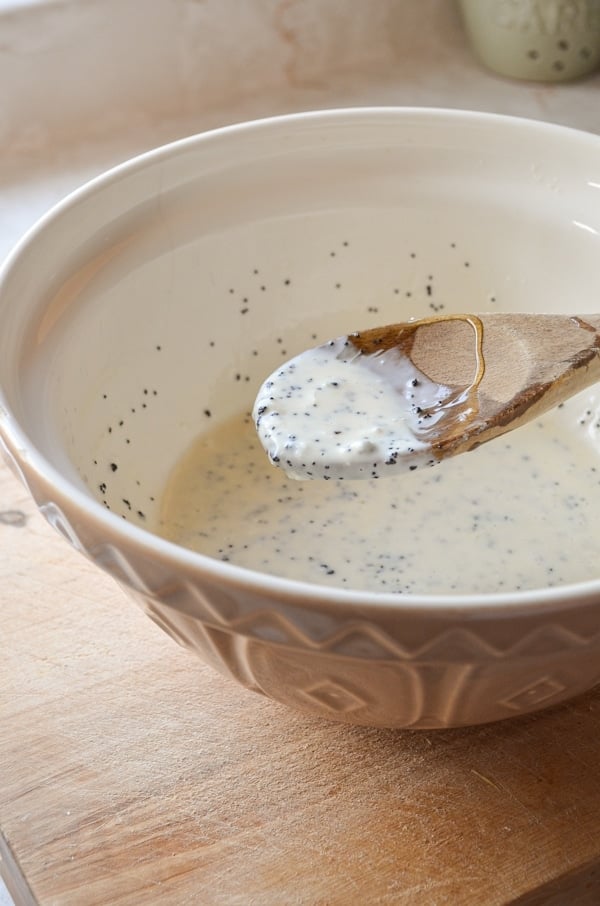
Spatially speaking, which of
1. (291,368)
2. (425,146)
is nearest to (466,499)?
(291,368)

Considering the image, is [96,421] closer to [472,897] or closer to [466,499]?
[466,499]

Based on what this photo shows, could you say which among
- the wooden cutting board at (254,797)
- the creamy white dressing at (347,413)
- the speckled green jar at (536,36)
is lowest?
the wooden cutting board at (254,797)

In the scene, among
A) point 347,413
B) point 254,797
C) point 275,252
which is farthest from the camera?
point 275,252

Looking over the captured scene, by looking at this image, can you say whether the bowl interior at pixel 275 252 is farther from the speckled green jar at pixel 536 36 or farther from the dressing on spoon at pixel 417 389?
the speckled green jar at pixel 536 36

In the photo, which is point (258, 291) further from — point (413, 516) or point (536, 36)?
point (536, 36)

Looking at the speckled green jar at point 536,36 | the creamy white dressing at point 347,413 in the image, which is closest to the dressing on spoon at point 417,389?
the creamy white dressing at point 347,413

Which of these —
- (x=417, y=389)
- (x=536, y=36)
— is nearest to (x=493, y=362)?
(x=417, y=389)
